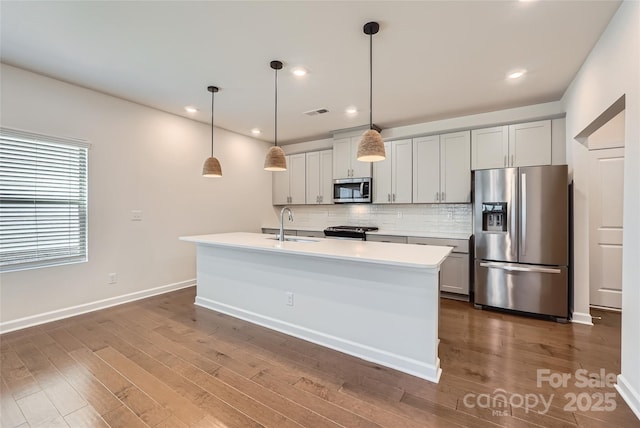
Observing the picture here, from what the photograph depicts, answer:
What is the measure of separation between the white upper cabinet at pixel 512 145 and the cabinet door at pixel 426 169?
49 cm

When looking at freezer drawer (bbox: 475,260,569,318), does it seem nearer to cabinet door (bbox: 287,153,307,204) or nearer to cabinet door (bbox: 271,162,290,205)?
cabinet door (bbox: 287,153,307,204)

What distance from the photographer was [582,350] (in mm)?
2453

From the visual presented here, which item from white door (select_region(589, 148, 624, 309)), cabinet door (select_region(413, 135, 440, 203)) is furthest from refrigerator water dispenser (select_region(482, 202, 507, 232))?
white door (select_region(589, 148, 624, 309))

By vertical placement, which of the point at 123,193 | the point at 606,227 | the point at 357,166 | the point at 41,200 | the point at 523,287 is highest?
the point at 357,166

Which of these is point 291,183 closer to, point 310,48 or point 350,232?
point 350,232

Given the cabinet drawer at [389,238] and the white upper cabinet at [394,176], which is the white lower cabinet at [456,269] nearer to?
the cabinet drawer at [389,238]

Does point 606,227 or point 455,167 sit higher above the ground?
point 455,167

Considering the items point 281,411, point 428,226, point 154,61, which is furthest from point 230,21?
point 428,226

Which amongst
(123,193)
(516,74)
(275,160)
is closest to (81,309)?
(123,193)

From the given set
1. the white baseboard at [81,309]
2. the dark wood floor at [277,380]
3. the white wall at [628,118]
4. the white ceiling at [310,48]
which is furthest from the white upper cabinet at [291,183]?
the white wall at [628,118]

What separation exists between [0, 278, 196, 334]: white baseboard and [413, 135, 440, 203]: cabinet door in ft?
12.8

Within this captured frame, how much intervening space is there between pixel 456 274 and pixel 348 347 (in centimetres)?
218

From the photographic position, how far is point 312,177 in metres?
5.41

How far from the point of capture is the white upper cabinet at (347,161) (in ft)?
15.6
